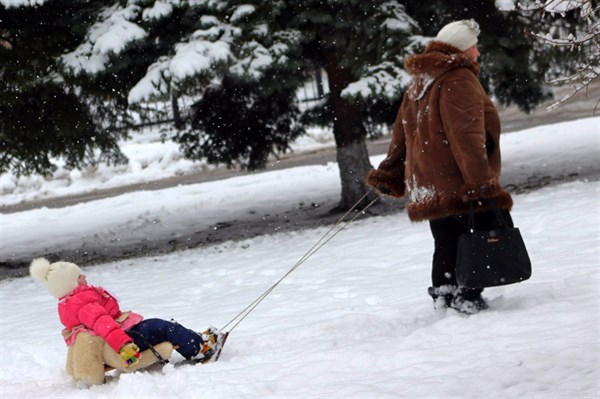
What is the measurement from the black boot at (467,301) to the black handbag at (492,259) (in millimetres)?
274

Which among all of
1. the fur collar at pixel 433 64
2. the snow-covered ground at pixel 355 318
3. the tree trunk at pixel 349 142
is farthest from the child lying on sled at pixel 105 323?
the tree trunk at pixel 349 142

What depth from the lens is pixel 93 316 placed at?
17.1 feet

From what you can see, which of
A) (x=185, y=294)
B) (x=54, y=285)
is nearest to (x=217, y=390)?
(x=54, y=285)

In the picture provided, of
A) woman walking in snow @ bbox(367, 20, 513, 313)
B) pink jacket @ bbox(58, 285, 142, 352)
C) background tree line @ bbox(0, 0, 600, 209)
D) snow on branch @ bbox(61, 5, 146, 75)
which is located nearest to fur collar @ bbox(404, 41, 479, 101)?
woman walking in snow @ bbox(367, 20, 513, 313)

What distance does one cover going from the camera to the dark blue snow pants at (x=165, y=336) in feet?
17.6

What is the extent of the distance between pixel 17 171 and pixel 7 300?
292 cm

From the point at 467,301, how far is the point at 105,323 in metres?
2.18

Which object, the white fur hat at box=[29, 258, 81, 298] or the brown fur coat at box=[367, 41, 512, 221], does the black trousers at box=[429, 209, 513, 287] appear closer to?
the brown fur coat at box=[367, 41, 512, 221]

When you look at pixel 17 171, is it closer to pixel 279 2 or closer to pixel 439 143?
pixel 279 2

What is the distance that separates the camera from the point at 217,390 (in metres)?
4.61

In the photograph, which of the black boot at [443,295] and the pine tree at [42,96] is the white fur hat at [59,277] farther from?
the pine tree at [42,96]

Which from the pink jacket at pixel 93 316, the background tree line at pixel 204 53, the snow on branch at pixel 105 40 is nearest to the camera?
the pink jacket at pixel 93 316

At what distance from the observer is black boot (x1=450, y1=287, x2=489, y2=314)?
530 cm

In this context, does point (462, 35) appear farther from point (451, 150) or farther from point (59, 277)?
point (59, 277)
